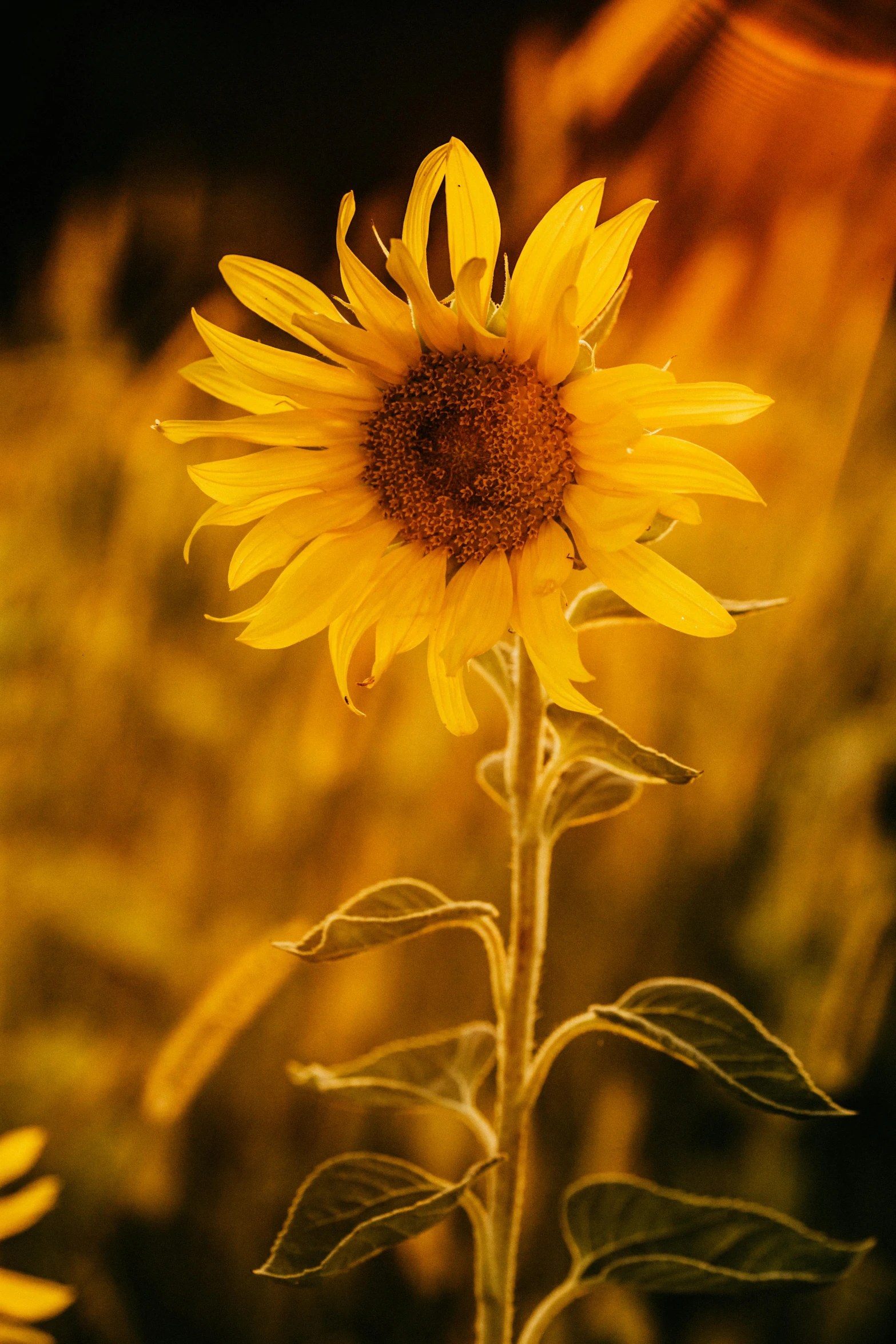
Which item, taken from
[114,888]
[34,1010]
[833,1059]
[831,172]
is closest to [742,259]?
[831,172]

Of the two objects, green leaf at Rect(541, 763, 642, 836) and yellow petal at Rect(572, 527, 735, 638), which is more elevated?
yellow petal at Rect(572, 527, 735, 638)

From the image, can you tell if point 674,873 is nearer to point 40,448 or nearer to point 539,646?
point 539,646

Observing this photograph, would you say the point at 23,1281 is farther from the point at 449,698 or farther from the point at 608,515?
the point at 608,515

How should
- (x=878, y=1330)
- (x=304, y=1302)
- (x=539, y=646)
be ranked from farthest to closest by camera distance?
(x=304, y=1302) → (x=878, y=1330) → (x=539, y=646)

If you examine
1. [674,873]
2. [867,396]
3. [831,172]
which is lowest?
[674,873]

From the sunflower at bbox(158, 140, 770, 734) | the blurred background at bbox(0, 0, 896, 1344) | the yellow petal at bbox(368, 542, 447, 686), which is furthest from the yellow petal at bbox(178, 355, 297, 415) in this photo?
the blurred background at bbox(0, 0, 896, 1344)

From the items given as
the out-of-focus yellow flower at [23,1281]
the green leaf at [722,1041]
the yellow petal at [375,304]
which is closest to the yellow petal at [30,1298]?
the out-of-focus yellow flower at [23,1281]

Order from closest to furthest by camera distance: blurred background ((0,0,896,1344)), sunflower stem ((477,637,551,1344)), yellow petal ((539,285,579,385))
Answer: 1. yellow petal ((539,285,579,385))
2. sunflower stem ((477,637,551,1344))
3. blurred background ((0,0,896,1344))

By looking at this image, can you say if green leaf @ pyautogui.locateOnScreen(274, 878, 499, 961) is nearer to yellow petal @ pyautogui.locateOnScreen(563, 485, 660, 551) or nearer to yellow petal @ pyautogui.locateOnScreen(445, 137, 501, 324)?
yellow petal @ pyautogui.locateOnScreen(563, 485, 660, 551)
